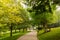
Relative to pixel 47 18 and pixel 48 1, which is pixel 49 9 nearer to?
pixel 48 1

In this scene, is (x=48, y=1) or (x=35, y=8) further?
(x=35, y=8)

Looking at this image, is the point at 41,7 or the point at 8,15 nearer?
the point at 41,7

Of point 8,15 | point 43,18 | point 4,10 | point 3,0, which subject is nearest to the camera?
point 3,0

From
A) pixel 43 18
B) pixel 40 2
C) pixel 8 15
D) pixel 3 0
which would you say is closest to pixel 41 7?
pixel 40 2

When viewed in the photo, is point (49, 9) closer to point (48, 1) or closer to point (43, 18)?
point (48, 1)

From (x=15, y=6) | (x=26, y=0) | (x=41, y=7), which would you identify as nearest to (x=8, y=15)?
(x=15, y=6)

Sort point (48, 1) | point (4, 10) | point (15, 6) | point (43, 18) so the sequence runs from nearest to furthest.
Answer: point (48, 1) < point (4, 10) < point (15, 6) < point (43, 18)

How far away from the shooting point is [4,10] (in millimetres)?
17641

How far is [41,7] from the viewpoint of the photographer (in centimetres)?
1550

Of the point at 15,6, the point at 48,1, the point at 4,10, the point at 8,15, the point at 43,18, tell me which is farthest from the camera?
the point at 43,18

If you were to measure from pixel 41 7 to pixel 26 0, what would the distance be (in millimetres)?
1840

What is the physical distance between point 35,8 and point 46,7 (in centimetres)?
116

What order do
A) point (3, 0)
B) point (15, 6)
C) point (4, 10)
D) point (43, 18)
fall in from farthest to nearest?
point (43, 18), point (15, 6), point (4, 10), point (3, 0)

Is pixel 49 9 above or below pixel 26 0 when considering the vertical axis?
below
